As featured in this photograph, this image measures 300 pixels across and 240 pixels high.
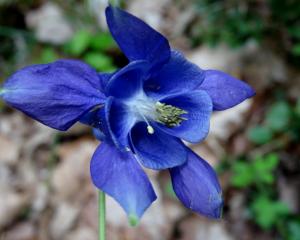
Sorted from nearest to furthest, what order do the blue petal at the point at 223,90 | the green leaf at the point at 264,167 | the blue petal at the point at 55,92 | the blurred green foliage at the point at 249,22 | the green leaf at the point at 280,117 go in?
the blue petal at the point at 55,92 → the blue petal at the point at 223,90 → the green leaf at the point at 264,167 → the green leaf at the point at 280,117 → the blurred green foliage at the point at 249,22

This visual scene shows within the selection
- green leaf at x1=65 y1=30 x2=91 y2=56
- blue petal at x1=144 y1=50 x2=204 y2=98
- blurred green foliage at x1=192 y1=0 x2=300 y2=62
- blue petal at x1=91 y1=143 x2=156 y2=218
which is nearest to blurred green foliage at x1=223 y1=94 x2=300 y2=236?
blurred green foliage at x1=192 y1=0 x2=300 y2=62

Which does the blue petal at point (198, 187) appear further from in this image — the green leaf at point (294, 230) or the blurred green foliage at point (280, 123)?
the blurred green foliage at point (280, 123)

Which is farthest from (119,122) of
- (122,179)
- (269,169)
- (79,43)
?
(79,43)

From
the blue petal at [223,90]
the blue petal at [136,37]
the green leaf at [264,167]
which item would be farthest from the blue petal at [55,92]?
the green leaf at [264,167]

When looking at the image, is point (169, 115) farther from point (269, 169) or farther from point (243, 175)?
point (269, 169)

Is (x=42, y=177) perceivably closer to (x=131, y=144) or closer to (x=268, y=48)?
(x=268, y=48)
